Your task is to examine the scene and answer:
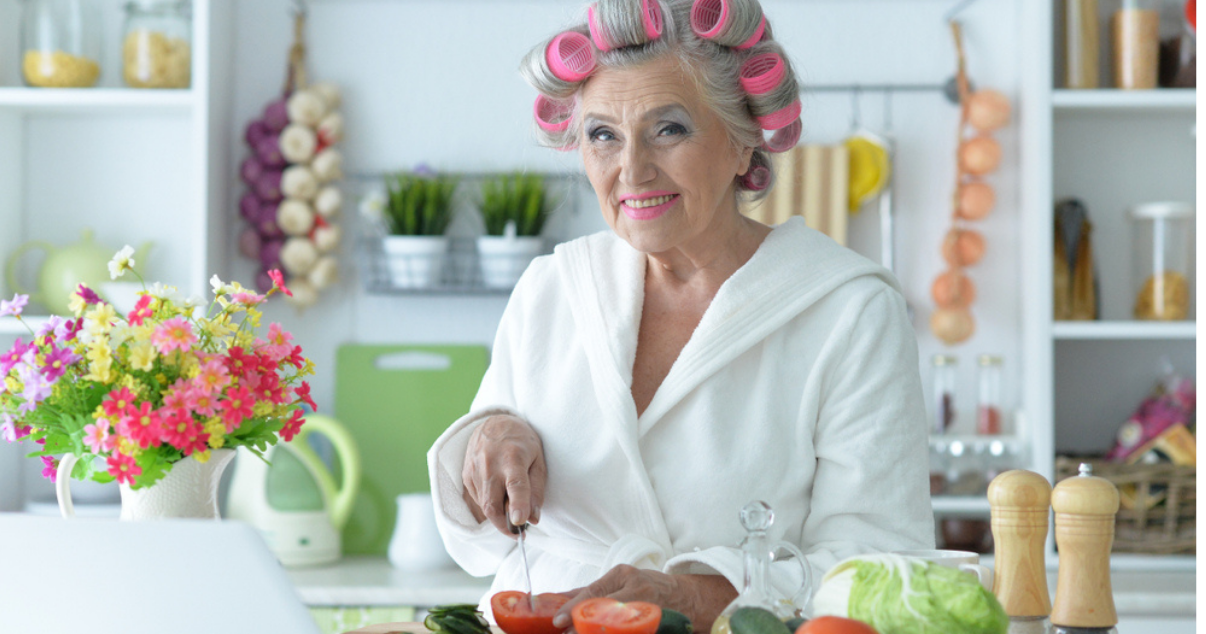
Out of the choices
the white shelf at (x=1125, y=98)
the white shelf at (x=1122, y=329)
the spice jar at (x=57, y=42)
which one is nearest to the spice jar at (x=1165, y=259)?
the white shelf at (x=1122, y=329)

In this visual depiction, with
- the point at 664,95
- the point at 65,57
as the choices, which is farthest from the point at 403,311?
the point at 664,95

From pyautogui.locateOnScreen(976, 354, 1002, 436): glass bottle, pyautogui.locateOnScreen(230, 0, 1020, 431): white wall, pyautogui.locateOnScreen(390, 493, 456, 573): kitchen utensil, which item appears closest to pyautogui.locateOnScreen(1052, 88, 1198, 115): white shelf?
pyautogui.locateOnScreen(230, 0, 1020, 431): white wall

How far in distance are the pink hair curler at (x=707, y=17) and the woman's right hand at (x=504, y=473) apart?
48 centimetres

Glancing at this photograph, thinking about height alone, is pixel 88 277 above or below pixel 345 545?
above

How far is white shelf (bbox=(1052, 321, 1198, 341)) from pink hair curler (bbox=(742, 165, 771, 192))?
3.95 ft

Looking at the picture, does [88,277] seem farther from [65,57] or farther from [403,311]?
[403,311]

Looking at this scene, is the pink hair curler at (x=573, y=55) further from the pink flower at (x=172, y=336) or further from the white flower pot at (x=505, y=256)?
the white flower pot at (x=505, y=256)

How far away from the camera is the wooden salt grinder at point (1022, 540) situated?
0.85m

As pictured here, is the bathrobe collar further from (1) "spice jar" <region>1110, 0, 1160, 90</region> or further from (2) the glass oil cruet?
(1) "spice jar" <region>1110, 0, 1160, 90</region>

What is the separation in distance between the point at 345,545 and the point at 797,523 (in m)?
1.49

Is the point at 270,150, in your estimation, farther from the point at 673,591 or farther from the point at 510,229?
the point at 673,591

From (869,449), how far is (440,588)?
1.19 m

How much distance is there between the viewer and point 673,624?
0.82 metres

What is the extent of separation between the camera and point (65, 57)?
2340 millimetres
